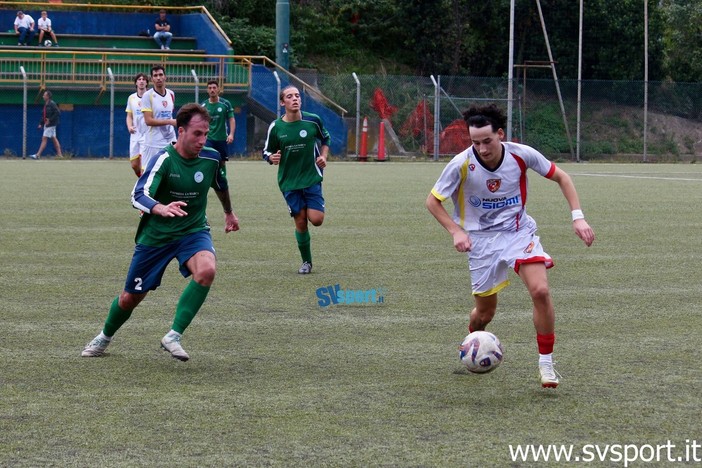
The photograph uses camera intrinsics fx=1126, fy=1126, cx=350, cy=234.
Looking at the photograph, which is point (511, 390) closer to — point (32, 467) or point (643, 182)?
point (32, 467)

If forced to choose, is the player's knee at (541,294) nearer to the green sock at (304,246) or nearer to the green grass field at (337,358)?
the green grass field at (337,358)

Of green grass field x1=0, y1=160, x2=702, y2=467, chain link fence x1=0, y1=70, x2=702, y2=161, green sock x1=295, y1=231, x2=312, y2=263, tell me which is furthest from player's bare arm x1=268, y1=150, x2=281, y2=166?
chain link fence x1=0, y1=70, x2=702, y2=161

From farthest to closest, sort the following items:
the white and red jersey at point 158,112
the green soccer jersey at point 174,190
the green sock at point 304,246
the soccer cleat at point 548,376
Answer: the white and red jersey at point 158,112 → the green sock at point 304,246 → the green soccer jersey at point 174,190 → the soccer cleat at point 548,376

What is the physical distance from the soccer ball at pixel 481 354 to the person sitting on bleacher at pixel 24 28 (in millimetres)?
35689

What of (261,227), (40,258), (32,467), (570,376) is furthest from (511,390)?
(261,227)

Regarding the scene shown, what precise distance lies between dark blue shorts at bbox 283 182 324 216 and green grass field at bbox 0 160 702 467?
24.1 inches

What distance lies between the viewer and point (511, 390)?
608 centimetres

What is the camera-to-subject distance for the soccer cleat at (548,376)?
598 centimetres

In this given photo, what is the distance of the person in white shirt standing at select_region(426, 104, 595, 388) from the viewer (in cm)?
640

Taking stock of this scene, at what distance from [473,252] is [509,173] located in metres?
0.51

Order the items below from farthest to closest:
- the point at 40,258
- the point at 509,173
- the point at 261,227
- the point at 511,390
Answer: the point at 261,227 < the point at 40,258 < the point at 509,173 < the point at 511,390

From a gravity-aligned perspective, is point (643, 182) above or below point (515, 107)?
below

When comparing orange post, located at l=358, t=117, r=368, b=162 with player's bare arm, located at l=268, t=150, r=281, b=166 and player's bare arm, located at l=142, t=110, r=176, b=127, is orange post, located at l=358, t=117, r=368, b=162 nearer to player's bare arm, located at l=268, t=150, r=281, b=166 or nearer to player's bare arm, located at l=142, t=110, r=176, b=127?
player's bare arm, located at l=142, t=110, r=176, b=127

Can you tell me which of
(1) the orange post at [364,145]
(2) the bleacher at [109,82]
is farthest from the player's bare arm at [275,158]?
(1) the orange post at [364,145]
